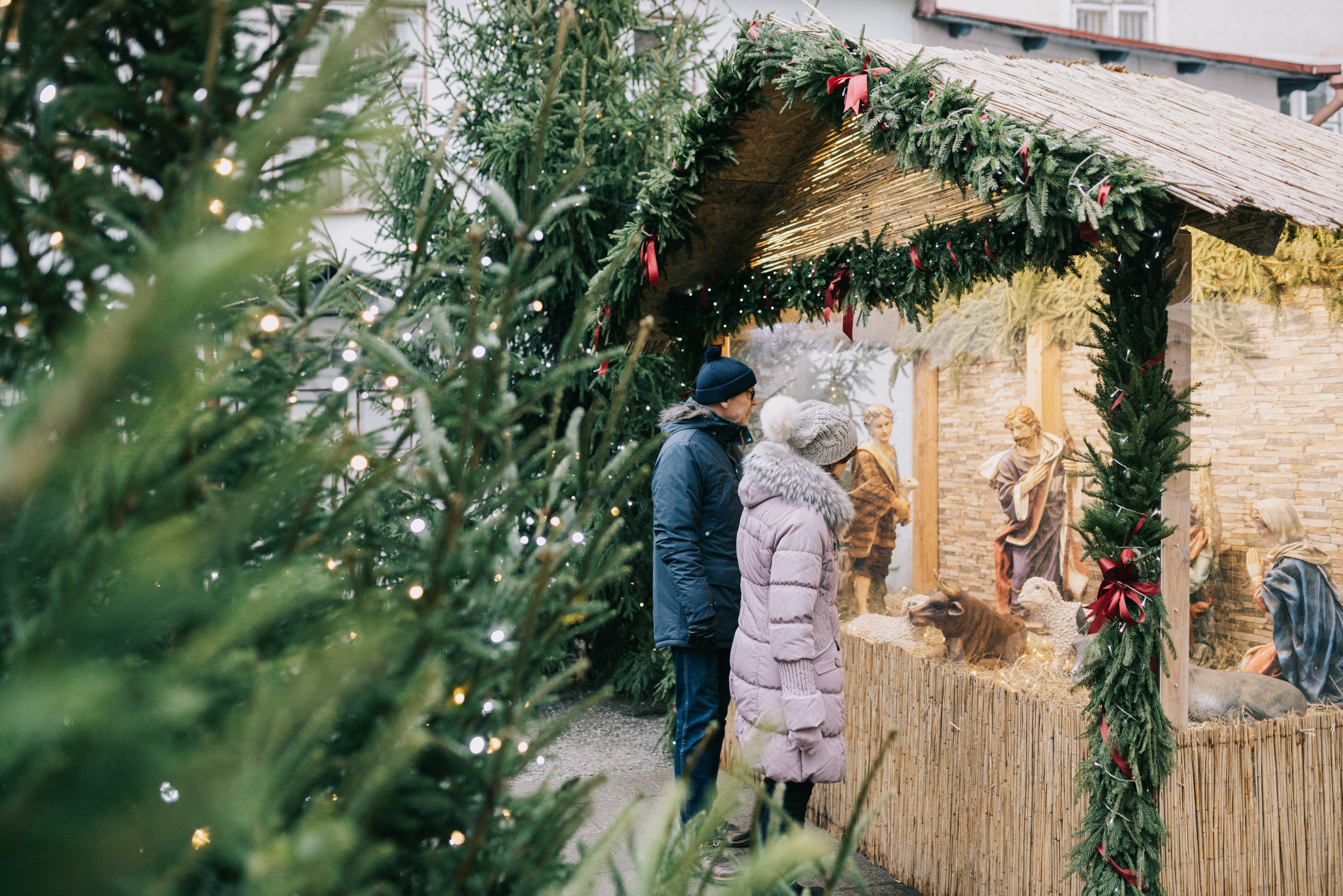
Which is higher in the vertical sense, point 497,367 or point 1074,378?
point 1074,378

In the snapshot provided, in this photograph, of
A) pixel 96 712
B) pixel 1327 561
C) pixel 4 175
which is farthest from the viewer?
pixel 1327 561

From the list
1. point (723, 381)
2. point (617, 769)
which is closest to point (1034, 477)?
point (723, 381)

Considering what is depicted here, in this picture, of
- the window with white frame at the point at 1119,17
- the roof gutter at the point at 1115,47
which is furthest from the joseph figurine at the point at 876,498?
the window with white frame at the point at 1119,17

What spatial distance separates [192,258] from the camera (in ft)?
1.86

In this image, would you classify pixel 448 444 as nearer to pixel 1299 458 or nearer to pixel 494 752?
pixel 494 752

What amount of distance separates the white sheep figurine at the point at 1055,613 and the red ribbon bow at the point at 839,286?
56.4 inches

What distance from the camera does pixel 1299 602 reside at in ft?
12.5

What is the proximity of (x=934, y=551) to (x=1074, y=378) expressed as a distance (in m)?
1.11

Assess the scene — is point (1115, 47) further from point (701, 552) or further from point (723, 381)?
point (701, 552)

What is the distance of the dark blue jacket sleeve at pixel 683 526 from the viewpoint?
3.73m

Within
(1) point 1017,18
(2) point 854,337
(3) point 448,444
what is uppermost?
(1) point 1017,18

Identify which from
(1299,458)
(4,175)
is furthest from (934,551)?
(4,175)

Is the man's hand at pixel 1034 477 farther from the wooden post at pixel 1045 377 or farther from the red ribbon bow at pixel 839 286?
the red ribbon bow at pixel 839 286

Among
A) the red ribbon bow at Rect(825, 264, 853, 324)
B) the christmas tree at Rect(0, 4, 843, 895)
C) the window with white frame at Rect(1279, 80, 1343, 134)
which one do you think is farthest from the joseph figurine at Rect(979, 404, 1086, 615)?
the window with white frame at Rect(1279, 80, 1343, 134)
